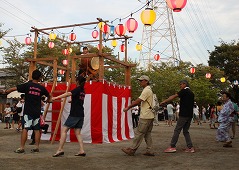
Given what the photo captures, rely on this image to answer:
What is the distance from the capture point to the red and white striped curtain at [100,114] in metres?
9.82

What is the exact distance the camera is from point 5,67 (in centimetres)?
3488

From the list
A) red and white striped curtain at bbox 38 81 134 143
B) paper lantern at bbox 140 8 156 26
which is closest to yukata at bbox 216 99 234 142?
red and white striped curtain at bbox 38 81 134 143

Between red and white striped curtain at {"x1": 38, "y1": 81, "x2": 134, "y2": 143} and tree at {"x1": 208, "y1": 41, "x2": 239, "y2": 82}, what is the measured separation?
115ft

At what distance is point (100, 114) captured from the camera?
9812 millimetres

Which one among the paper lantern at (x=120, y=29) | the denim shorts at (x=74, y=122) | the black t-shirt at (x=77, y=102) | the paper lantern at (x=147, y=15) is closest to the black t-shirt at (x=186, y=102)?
the black t-shirt at (x=77, y=102)

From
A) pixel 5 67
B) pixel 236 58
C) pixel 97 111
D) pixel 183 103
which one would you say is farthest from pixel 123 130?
pixel 236 58

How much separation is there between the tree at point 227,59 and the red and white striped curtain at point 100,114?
115 feet

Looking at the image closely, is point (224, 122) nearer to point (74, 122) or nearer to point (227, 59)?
point (74, 122)

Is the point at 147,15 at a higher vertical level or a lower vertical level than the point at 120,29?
lower

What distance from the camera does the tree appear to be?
4316cm

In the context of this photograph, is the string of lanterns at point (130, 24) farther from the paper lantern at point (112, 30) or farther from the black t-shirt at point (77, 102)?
the black t-shirt at point (77, 102)

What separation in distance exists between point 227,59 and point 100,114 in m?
38.9

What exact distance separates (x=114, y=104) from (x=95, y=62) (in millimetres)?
1716

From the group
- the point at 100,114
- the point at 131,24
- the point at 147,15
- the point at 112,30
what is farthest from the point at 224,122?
the point at 112,30
